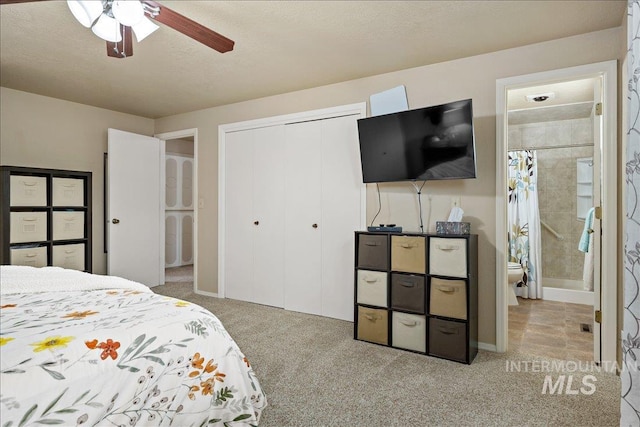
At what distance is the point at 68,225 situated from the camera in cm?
397

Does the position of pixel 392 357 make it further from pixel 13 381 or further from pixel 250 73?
pixel 250 73

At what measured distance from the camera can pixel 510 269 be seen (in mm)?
4305

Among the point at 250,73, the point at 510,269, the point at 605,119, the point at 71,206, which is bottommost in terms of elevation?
the point at 510,269

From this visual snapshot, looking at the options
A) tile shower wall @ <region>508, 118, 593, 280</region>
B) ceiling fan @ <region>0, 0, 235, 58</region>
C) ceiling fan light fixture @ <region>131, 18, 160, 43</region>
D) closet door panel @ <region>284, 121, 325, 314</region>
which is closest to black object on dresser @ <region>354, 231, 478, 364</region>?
closet door panel @ <region>284, 121, 325, 314</region>

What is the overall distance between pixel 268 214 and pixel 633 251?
3.36m

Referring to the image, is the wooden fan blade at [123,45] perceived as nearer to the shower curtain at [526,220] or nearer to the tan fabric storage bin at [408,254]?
the tan fabric storage bin at [408,254]

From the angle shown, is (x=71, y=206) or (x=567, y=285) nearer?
(x=71, y=206)

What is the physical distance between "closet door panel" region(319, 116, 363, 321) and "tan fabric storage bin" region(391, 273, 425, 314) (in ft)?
2.33

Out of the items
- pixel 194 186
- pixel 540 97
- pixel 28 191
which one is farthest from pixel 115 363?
pixel 540 97

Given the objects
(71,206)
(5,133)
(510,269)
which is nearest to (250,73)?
(71,206)

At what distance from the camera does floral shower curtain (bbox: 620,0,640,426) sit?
3.84 ft

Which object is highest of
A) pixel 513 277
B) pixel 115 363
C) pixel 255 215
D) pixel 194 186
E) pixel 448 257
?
pixel 194 186

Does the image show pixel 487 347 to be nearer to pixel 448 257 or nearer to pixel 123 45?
pixel 448 257

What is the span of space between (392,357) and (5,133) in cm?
437
